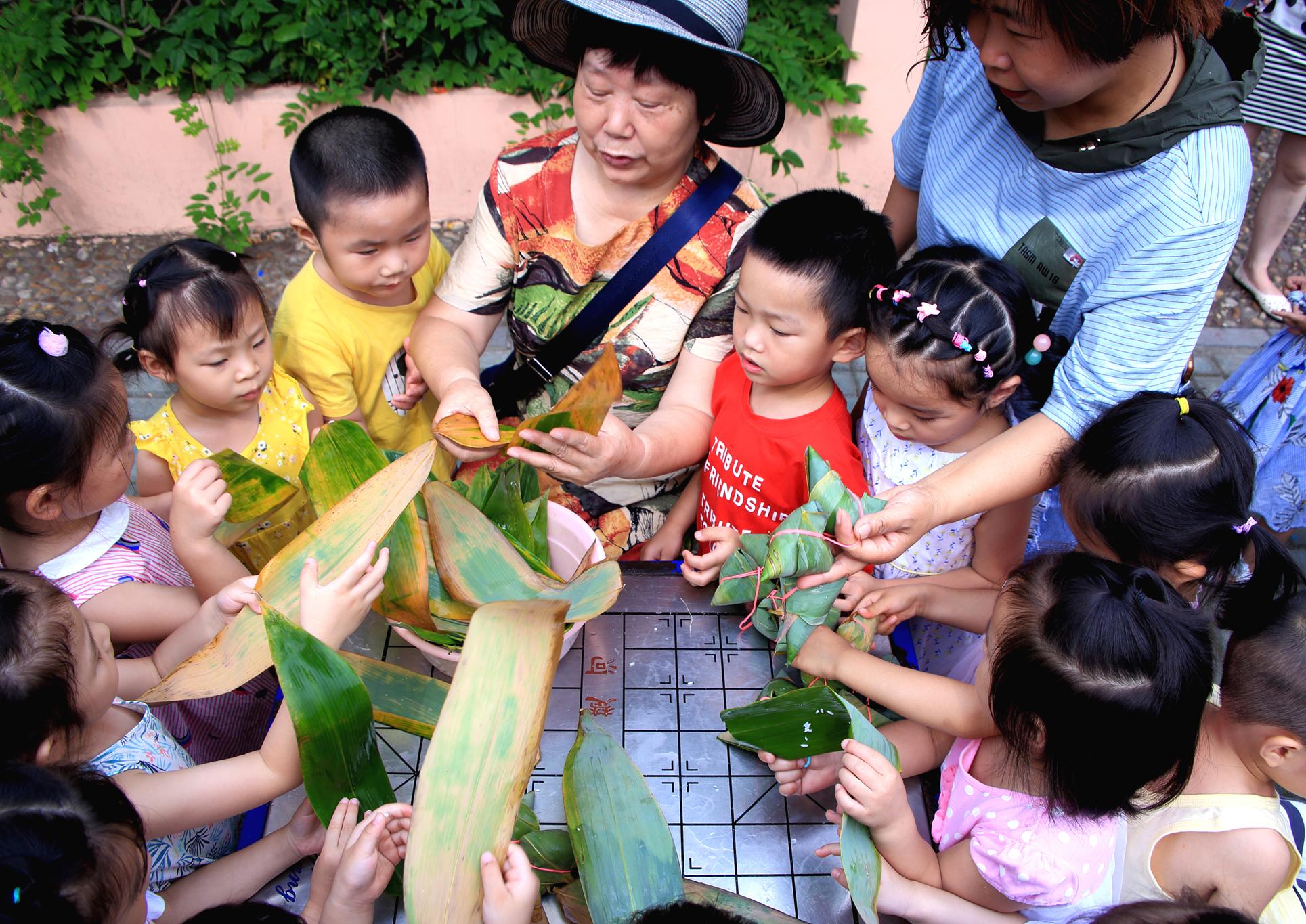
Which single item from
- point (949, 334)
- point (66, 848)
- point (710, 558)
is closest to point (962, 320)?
point (949, 334)

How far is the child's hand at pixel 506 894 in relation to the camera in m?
1.16

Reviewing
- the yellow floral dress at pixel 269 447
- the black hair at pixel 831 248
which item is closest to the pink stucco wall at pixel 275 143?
the yellow floral dress at pixel 269 447

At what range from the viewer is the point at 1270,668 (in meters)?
1.48

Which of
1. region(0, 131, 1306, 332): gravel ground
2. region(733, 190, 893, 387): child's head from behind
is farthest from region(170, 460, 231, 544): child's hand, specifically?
region(0, 131, 1306, 332): gravel ground

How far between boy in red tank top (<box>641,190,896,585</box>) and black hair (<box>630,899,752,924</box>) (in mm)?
684

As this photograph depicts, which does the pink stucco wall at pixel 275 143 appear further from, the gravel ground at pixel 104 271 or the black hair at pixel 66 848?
the black hair at pixel 66 848

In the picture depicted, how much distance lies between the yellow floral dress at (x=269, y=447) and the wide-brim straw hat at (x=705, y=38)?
929mm

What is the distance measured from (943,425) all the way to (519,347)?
37.6 inches

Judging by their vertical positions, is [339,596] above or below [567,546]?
above

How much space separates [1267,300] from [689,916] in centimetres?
395

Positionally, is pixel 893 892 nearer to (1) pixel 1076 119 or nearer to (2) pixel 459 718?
(2) pixel 459 718

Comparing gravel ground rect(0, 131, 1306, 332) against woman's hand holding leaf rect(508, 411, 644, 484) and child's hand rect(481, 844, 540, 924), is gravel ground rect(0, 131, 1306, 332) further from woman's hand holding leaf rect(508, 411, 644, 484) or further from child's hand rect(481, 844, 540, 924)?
child's hand rect(481, 844, 540, 924)

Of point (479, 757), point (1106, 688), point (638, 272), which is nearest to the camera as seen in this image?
point (479, 757)

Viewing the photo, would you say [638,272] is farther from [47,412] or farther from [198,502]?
[47,412]
